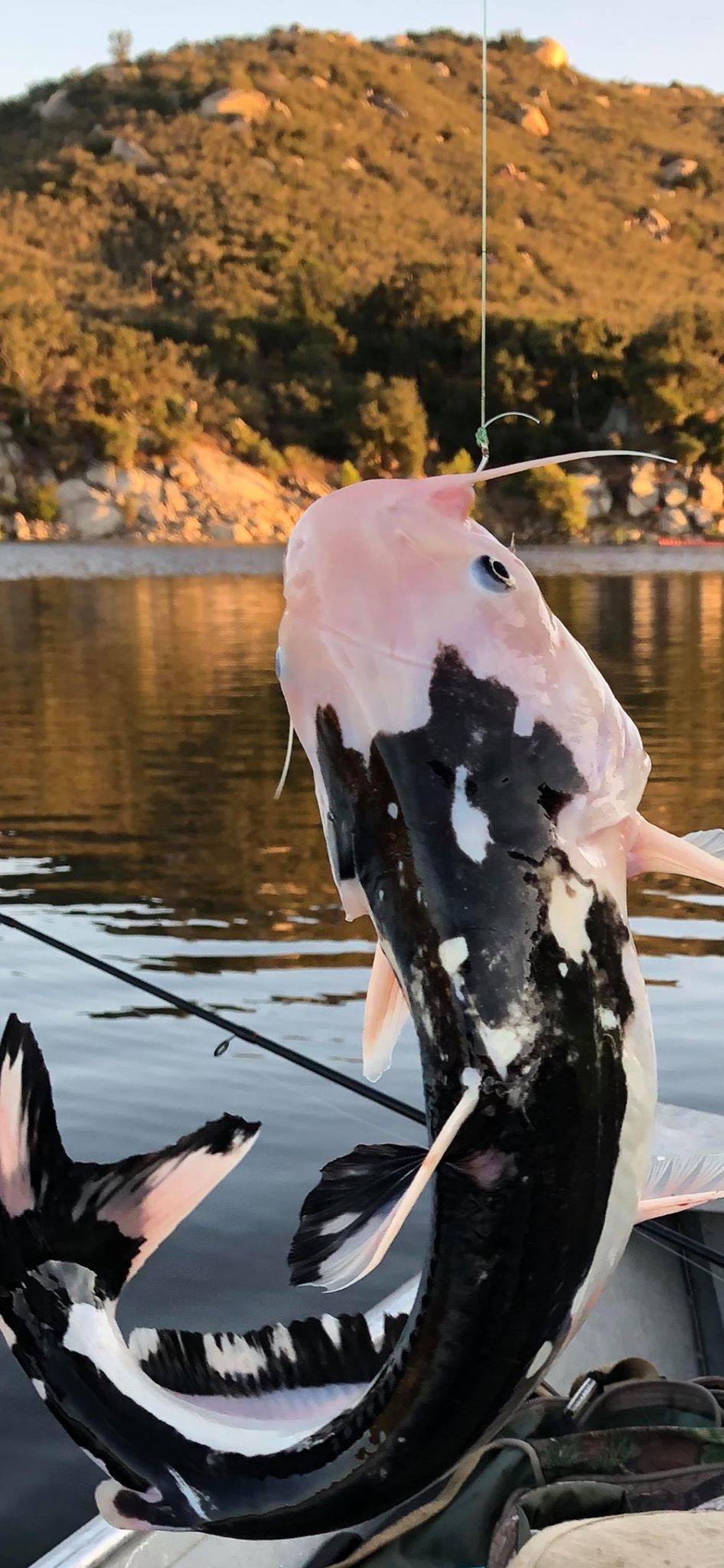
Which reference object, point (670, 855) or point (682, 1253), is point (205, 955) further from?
point (670, 855)

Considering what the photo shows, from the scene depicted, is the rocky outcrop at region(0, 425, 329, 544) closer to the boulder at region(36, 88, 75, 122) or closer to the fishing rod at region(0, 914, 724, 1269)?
the boulder at region(36, 88, 75, 122)

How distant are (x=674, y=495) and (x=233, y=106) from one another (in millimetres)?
79255

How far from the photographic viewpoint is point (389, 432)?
309 feet

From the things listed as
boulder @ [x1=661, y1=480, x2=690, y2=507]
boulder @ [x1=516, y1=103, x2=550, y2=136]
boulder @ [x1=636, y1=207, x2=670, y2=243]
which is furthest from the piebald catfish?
boulder @ [x1=516, y1=103, x2=550, y2=136]

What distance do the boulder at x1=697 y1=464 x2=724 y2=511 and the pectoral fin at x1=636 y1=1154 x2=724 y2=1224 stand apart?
90.7 m

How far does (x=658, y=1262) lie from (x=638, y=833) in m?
2.81

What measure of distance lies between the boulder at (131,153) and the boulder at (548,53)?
2384 inches

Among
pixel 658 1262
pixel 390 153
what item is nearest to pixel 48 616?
pixel 658 1262

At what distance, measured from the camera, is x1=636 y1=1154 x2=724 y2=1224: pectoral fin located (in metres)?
1.87

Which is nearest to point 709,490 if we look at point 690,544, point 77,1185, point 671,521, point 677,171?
point 671,521

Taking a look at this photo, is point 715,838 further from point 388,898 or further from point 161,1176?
point 161,1176

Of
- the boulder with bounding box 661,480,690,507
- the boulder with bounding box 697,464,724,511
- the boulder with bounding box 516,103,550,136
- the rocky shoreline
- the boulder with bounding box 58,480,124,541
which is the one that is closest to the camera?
the boulder with bounding box 58,480,124,541

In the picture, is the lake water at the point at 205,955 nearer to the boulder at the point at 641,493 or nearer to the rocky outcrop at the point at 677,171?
the boulder at the point at 641,493

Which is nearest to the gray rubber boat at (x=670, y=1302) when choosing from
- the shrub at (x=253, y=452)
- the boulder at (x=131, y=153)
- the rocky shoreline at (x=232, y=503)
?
the rocky shoreline at (x=232, y=503)
